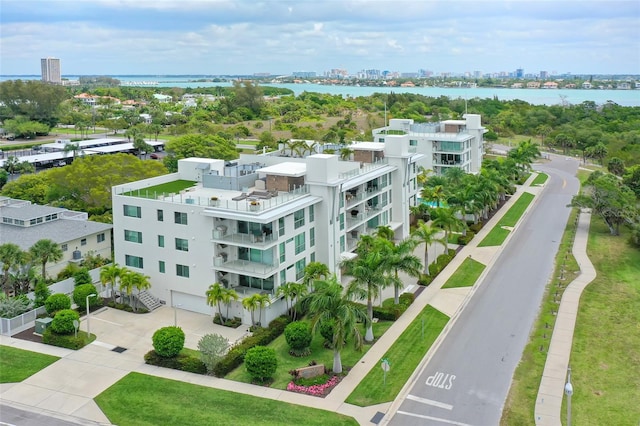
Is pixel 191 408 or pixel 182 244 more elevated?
pixel 182 244

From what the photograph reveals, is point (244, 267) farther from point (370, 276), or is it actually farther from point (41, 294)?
point (41, 294)

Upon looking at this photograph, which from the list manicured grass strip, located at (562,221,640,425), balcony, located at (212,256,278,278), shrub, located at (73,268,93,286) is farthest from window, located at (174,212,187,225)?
manicured grass strip, located at (562,221,640,425)

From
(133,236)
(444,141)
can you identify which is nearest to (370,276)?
(133,236)

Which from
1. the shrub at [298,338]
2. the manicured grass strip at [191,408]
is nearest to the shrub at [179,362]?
the manicured grass strip at [191,408]

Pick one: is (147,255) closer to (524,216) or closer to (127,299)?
(127,299)

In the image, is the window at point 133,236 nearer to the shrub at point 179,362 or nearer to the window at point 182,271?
the window at point 182,271
